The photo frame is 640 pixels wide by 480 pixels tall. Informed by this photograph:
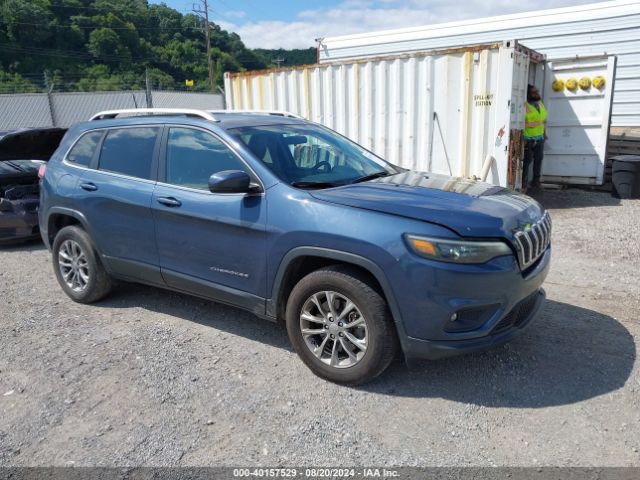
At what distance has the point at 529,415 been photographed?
309 centimetres

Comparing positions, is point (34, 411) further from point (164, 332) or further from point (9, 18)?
point (9, 18)

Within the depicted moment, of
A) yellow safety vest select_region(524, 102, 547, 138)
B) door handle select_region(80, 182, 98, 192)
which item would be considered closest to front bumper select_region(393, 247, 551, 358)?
door handle select_region(80, 182, 98, 192)

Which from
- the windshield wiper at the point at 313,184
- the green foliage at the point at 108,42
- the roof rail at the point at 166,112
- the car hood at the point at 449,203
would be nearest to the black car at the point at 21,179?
the roof rail at the point at 166,112

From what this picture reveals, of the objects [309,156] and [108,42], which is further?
[108,42]

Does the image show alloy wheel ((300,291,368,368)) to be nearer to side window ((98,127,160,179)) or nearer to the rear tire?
side window ((98,127,160,179))

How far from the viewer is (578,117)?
9.58 meters

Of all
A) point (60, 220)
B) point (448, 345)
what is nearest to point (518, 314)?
point (448, 345)

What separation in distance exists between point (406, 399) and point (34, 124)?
51.9ft

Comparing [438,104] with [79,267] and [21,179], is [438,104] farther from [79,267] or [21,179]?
[21,179]

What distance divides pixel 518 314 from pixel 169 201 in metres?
2.58

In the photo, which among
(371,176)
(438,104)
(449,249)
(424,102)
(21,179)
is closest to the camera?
(449,249)

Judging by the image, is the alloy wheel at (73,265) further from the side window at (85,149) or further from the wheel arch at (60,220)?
the side window at (85,149)

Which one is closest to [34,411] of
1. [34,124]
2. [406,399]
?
[406,399]

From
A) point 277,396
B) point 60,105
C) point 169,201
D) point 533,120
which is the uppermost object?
point 60,105
